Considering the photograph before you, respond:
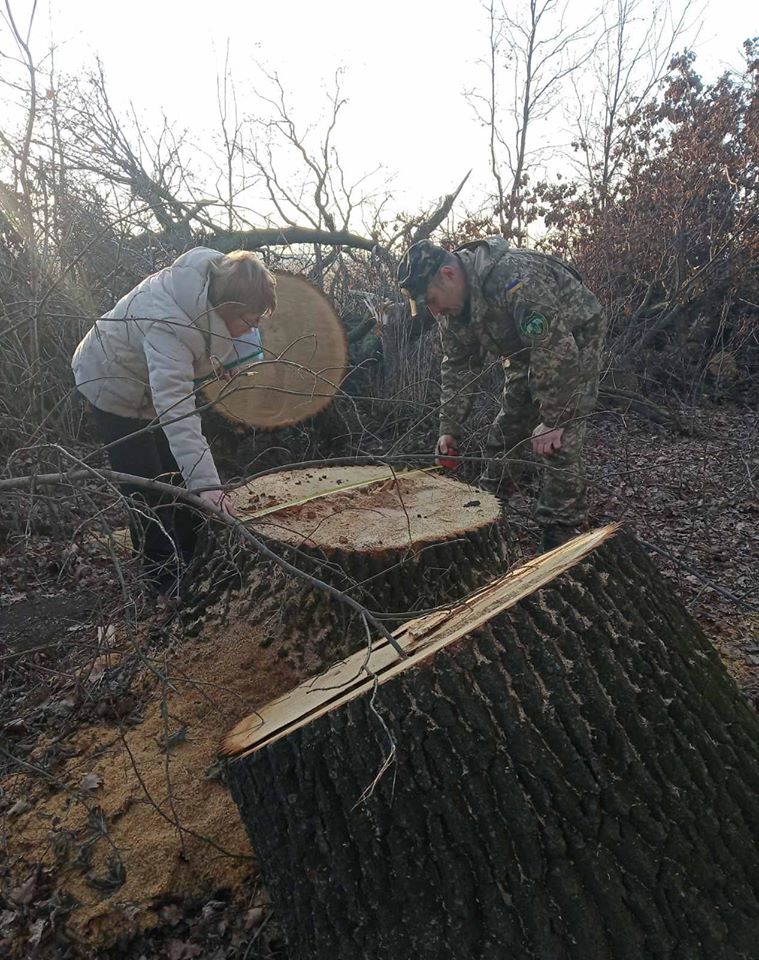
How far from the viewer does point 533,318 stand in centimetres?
308

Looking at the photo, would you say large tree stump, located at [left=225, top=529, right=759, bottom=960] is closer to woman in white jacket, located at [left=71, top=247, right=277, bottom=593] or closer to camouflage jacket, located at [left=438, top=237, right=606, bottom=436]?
woman in white jacket, located at [left=71, top=247, right=277, bottom=593]

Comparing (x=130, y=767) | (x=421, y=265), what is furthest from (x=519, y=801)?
(x=421, y=265)

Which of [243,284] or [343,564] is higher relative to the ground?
[243,284]

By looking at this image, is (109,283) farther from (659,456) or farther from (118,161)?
(659,456)

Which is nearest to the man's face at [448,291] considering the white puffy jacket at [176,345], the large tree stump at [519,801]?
the white puffy jacket at [176,345]

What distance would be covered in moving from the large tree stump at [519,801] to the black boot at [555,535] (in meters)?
1.98

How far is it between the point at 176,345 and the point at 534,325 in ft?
5.57

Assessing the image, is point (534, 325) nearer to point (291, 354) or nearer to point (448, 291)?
point (448, 291)

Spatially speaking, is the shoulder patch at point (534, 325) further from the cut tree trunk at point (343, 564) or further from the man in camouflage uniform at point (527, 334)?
the cut tree trunk at point (343, 564)

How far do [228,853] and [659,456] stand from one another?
16.2 ft

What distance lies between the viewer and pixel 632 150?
8414 millimetres

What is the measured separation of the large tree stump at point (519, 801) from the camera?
126 cm

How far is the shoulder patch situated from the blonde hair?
1.28m

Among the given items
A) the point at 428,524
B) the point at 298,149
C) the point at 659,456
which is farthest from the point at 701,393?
the point at 428,524
